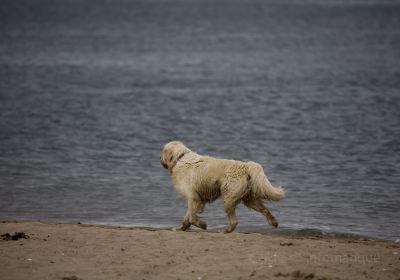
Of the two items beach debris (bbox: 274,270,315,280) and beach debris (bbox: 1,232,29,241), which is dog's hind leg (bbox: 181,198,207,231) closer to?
beach debris (bbox: 1,232,29,241)

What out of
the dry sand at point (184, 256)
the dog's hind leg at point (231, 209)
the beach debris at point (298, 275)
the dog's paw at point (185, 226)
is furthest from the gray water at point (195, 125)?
the beach debris at point (298, 275)

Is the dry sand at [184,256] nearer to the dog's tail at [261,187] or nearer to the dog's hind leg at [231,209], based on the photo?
the dog's hind leg at [231,209]

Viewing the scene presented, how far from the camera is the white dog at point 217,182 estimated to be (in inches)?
447

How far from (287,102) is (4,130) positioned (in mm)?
12683

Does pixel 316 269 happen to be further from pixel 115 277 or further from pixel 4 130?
pixel 4 130

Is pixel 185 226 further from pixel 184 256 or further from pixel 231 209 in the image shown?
pixel 184 256

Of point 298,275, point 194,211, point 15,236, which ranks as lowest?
point 298,275

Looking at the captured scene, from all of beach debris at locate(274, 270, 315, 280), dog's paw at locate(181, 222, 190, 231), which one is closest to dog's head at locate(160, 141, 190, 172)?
dog's paw at locate(181, 222, 190, 231)

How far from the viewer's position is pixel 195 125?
25.9 metres

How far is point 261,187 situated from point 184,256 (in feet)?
6.31

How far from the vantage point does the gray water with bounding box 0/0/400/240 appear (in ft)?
48.4

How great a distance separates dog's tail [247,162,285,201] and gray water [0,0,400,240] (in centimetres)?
161

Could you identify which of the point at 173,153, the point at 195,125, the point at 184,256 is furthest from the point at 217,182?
the point at 195,125

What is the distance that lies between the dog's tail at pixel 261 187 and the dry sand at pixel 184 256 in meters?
0.61
